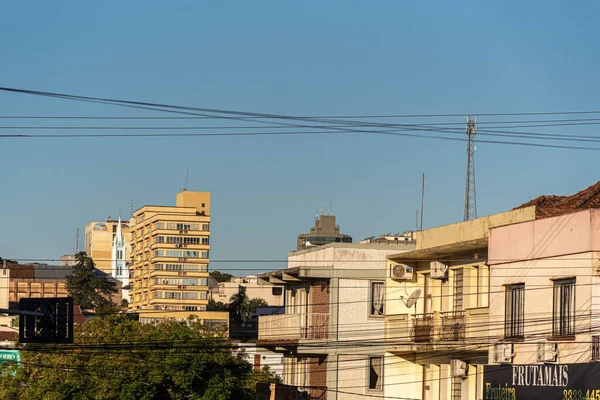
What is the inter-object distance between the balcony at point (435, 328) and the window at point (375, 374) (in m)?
3.90

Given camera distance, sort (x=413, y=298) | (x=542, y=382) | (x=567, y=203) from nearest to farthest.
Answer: (x=542, y=382) → (x=567, y=203) → (x=413, y=298)

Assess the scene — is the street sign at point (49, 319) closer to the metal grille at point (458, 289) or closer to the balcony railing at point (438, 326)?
the balcony railing at point (438, 326)

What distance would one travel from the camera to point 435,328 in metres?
42.2

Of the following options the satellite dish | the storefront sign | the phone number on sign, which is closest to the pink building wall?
the storefront sign

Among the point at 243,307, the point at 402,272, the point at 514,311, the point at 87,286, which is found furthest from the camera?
the point at 87,286

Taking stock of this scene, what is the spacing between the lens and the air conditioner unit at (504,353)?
3669 cm

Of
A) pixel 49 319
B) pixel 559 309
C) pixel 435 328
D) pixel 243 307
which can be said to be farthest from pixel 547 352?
pixel 243 307

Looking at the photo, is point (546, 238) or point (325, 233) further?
point (325, 233)

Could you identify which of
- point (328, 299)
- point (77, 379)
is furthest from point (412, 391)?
point (77, 379)

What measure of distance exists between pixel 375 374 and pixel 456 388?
27.9ft

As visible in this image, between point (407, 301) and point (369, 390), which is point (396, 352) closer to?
point (407, 301)

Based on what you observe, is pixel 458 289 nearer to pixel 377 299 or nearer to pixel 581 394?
pixel 581 394

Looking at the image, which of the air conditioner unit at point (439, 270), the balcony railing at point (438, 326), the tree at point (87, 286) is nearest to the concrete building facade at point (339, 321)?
the balcony railing at point (438, 326)

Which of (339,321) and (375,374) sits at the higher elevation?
(339,321)
